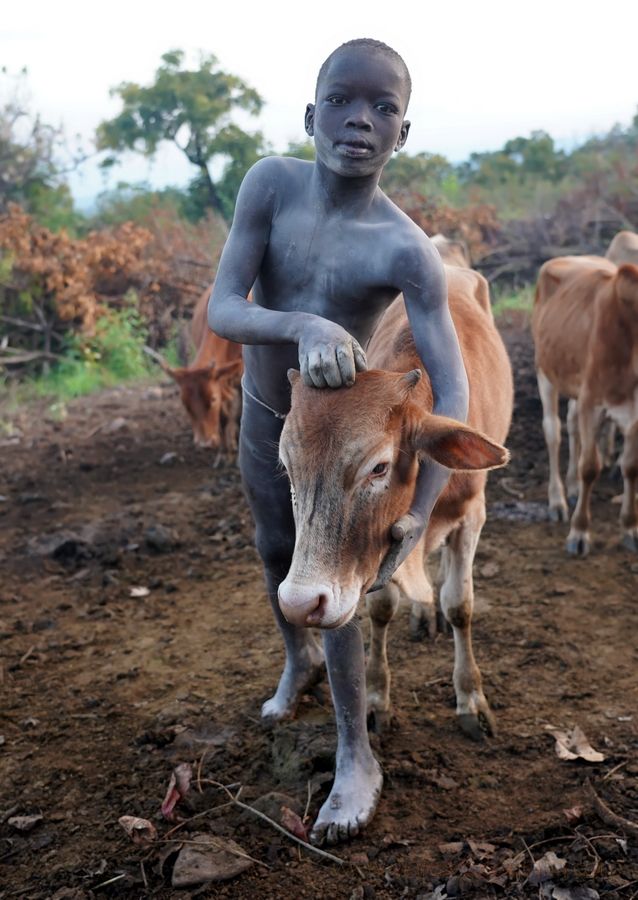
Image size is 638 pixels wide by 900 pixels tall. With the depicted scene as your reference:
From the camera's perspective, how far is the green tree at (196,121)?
16.6m

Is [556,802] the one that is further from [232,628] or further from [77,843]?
[232,628]

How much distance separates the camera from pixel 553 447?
22.6 feet

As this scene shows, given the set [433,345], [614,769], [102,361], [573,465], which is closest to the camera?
[433,345]

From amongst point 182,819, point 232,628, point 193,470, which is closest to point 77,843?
point 182,819

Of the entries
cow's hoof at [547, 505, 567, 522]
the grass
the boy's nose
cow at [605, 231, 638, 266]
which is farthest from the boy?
Result: the grass

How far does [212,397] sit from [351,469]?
5.61 metres

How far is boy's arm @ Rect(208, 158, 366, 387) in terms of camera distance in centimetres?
242

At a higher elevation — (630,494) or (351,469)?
(351,469)

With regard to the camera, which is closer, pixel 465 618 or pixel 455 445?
pixel 455 445

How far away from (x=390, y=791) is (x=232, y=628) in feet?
5.70

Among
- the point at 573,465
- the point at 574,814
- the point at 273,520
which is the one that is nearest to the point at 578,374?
the point at 573,465

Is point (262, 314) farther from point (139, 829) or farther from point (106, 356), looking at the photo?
point (106, 356)

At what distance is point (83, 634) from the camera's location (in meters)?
5.04

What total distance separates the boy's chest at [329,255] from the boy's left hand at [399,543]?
715 mm
